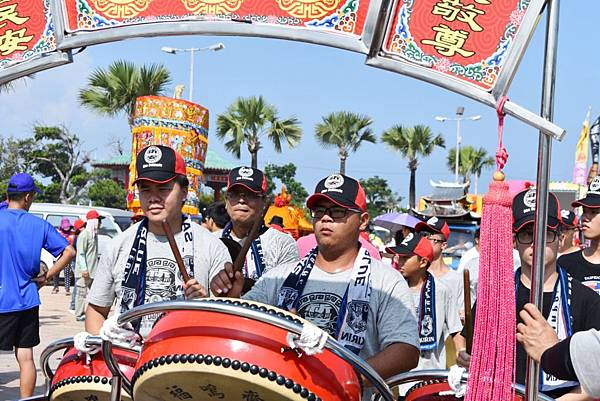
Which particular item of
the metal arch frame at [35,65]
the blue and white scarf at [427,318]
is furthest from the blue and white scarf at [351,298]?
the blue and white scarf at [427,318]

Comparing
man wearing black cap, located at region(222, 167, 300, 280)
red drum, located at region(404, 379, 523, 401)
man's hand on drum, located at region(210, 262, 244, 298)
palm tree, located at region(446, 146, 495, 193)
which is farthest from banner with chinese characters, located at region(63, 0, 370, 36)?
palm tree, located at region(446, 146, 495, 193)

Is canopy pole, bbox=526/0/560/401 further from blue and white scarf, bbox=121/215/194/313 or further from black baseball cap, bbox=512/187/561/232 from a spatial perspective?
blue and white scarf, bbox=121/215/194/313

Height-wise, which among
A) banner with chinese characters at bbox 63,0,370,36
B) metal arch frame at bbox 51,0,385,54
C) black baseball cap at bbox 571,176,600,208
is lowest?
black baseball cap at bbox 571,176,600,208

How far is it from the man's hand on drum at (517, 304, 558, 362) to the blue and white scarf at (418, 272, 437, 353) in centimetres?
280

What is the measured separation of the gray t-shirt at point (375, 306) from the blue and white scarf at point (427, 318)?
212cm

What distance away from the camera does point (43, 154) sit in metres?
40.1

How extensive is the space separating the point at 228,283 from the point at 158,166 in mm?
757

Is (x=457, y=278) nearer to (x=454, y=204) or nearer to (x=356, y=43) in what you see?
(x=356, y=43)

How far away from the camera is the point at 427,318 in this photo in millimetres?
5707

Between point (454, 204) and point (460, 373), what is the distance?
18.9 metres

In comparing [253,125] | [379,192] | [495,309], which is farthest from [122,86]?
[379,192]

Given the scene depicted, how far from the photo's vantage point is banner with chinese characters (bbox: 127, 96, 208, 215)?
921 cm

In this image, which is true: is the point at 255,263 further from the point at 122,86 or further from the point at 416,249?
the point at 122,86

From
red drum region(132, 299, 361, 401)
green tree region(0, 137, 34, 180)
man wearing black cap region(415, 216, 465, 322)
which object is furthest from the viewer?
green tree region(0, 137, 34, 180)
